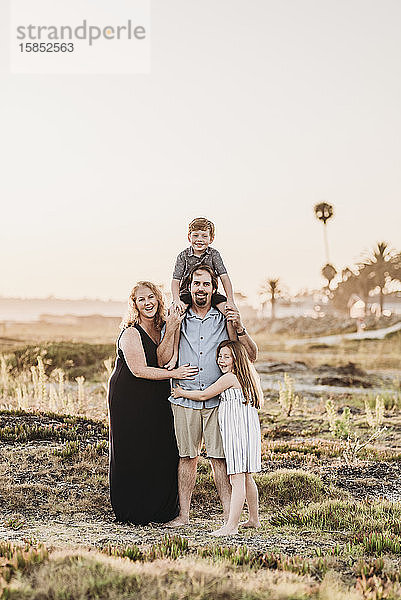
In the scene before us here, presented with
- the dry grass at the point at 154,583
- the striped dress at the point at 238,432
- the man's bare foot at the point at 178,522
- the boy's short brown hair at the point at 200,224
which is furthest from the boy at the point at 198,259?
the dry grass at the point at 154,583

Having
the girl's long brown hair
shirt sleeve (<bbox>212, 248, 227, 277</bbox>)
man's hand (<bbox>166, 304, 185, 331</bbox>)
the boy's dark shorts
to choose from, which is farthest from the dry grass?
shirt sleeve (<bbox>212, 248, 227, 277</bbox>)

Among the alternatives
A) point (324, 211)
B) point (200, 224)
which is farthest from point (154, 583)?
point (324, 211)

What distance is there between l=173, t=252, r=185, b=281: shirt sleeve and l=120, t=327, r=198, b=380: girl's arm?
81 centimetres

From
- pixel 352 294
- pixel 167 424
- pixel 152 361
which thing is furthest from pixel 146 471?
pixel 352 294

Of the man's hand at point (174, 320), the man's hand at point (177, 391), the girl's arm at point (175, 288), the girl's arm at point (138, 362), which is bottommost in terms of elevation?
the man's hand at point (177, 391)

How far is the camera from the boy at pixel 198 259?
7.04m

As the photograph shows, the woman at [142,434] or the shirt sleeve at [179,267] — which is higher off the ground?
the shirt sleeve at [179,267]

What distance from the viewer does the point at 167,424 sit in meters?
6.75

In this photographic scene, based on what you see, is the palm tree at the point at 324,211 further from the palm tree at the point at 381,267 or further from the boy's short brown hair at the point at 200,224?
the boy's short brown hair at the point at 200,224

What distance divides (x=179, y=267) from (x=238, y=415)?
1687mm

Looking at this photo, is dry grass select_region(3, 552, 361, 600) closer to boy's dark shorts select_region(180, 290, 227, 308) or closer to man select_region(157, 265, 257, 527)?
man select_region(157, 265, 257, 527)

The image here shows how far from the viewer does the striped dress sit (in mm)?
6184

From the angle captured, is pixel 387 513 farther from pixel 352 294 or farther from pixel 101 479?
pixel 352 294

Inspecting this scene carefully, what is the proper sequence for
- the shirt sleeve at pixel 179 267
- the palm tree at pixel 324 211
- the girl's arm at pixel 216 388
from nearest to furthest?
the girl's arm at pixel 216 388, the shirt sleeve at pixel 179 267, the palm tree at pixel 324 211
